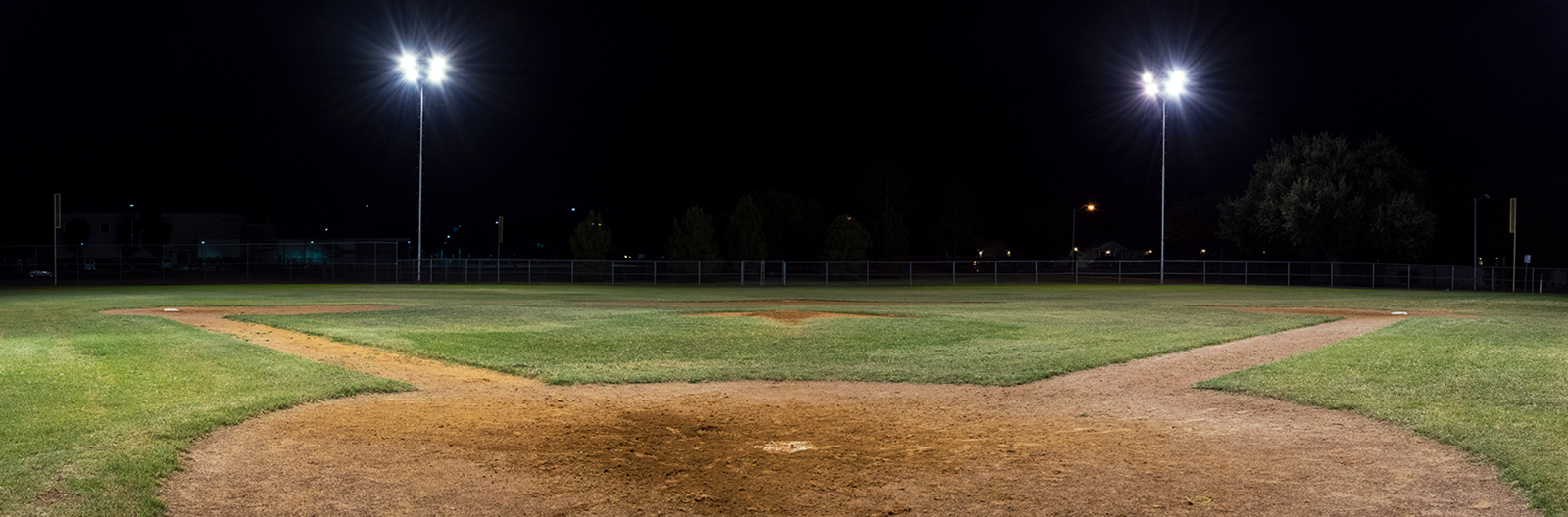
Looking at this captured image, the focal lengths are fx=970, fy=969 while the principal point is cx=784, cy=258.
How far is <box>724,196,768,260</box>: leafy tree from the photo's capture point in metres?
57.7

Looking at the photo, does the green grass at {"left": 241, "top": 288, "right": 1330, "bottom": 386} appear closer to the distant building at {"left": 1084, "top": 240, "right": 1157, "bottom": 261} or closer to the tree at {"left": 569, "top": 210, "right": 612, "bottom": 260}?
the tree at {"left": 569, "top": 210, "right": 612, "bottom": 260}

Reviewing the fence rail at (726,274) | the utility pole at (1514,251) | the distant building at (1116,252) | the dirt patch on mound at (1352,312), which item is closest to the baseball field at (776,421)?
the dirt patch on mound at (1352,312)

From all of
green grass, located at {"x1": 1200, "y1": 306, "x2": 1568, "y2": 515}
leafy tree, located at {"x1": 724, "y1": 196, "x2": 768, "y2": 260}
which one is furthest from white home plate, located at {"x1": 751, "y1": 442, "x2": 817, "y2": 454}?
leafy tree, located at {"x1": 724, "y1": 196, "x2": 768, "y2": 260}

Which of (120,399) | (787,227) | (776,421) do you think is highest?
(787,227)

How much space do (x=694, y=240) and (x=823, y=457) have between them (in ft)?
155

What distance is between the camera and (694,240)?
5403cm

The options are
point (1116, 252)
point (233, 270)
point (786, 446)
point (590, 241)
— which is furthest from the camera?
point (1116, 252)

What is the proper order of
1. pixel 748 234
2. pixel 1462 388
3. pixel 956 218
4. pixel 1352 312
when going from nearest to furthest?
pixel 1462 388 < pixel 1352 312 < pixel 748 234 < pixel 956 218

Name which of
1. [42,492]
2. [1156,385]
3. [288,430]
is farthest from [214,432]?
[1156,385]

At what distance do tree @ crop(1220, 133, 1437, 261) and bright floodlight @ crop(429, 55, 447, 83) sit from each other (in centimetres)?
4458

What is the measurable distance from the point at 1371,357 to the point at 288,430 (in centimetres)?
1333

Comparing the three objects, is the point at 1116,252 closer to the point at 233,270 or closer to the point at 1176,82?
the point at 1176,82

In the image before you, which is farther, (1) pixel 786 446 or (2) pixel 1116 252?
(2) pixel 1116 252

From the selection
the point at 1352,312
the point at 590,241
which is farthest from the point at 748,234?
the point at 1352,312
